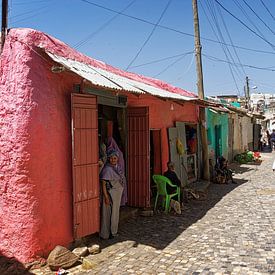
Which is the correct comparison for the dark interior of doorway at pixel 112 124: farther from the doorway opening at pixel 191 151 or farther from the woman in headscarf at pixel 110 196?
the doorway opening at pixel 191 151

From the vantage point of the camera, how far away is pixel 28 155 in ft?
17.3

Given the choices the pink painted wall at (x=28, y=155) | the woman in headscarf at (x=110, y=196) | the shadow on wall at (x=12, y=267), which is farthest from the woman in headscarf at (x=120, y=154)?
the shadow on wall at (x=12, y=267)

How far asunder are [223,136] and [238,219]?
10926 mm

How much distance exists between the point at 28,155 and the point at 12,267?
1549 mm

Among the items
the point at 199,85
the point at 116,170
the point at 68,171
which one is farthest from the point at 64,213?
the point at 199,85

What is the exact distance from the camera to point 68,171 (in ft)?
19.2

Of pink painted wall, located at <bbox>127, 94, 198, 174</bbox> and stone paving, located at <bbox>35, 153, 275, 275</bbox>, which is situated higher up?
pink painted wall, located at <bbox>127, 94, 198, 174</bbox>

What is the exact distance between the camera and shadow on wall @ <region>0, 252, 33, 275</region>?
501cm

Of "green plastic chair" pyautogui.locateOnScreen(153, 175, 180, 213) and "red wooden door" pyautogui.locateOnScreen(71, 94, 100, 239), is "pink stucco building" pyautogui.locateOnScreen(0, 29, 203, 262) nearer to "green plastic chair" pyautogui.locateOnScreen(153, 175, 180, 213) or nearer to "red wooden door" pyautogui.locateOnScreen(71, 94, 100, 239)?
"red wooden door" pyautogui.locateOnScreen(71, 94, 100, 239)

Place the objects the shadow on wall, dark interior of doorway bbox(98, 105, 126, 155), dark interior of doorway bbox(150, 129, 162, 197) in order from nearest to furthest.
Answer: the shadow on wall < dark interior of doorway bbox(98, 105, 126, 155) < dark interior of doorway bbox(150, 129, 162, 197)

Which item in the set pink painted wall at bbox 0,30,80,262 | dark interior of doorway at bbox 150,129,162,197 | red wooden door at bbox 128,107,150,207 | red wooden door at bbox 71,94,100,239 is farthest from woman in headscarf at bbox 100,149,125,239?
dark interior of doorway at bbox 150,129,162,197

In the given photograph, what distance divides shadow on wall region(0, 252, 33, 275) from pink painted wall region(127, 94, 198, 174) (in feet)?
14.4

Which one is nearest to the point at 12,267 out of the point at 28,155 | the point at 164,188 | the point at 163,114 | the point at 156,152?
the point at 28,155

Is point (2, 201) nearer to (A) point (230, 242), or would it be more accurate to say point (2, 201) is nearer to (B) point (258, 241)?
(A) point (230, 242)
